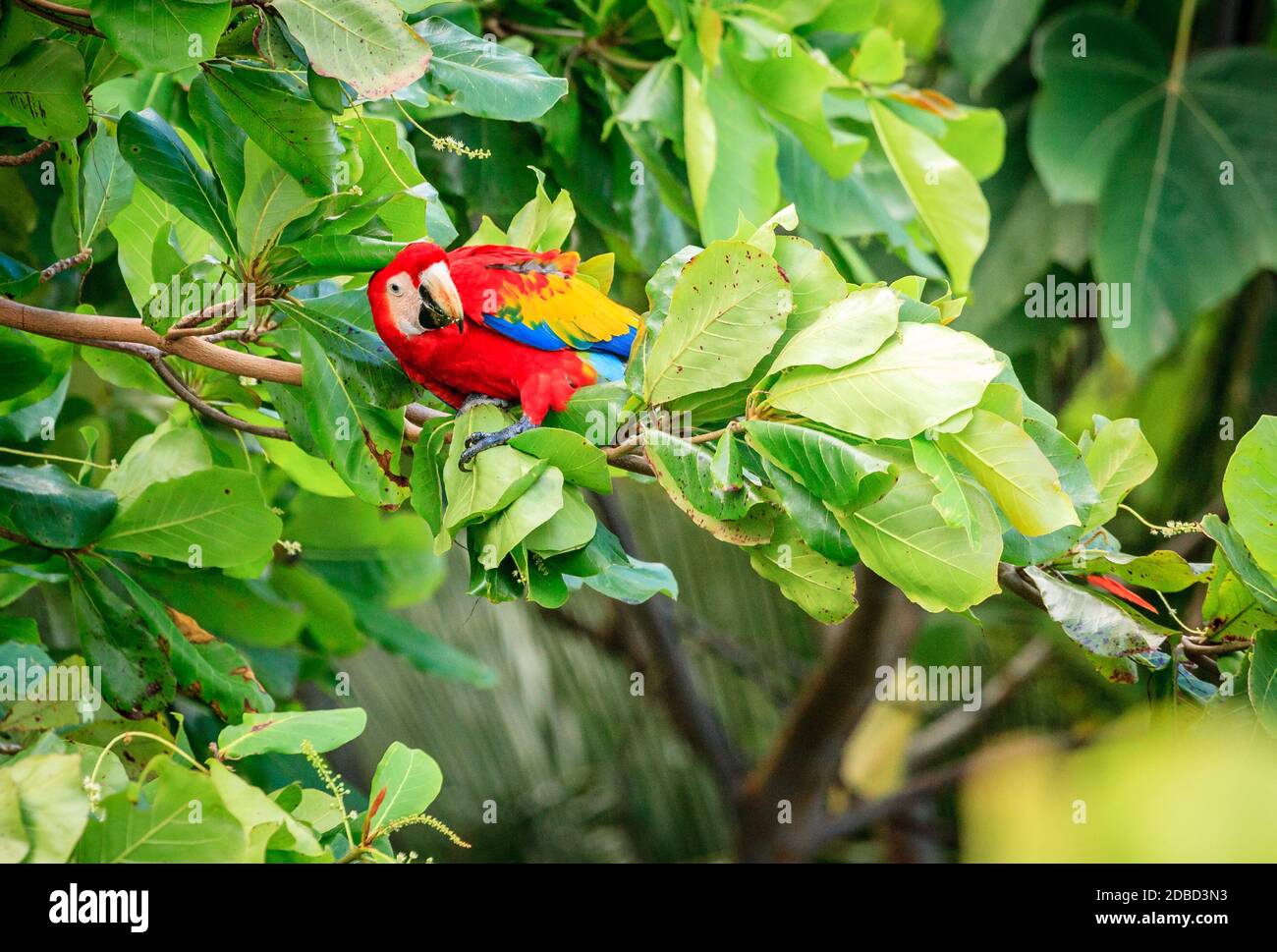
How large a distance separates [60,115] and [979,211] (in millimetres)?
1127

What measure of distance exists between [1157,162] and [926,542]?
2.12 meters

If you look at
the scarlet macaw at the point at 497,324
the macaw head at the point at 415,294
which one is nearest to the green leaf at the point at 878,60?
the scarlet macaw at the point at 497,324

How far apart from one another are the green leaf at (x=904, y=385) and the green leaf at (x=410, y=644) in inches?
48.1

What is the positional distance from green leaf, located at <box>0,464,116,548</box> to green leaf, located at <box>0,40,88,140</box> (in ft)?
1.25

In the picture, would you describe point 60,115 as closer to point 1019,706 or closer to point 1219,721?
point 1219,721

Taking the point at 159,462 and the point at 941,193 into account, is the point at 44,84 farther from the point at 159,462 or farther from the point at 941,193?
the point at 941,193

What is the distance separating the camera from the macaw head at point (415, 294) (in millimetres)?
1160

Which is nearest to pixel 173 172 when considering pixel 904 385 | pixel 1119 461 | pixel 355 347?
pixel 355 347

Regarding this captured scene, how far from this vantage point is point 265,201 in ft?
3.38

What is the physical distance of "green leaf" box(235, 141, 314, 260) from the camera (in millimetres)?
1024

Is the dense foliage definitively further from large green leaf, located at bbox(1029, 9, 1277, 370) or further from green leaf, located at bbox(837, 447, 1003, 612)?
large green leaf, located at bbox(1029, 9, 1277, 370)

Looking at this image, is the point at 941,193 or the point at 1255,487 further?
the point at 941,193

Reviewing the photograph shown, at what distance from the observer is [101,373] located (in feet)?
4.49

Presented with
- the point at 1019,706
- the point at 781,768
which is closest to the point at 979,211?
the point at 781,768
